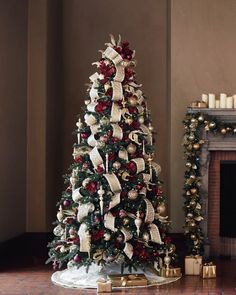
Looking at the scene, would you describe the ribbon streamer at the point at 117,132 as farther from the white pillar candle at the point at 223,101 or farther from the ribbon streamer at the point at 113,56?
the white pillar candle at the point at 223,101

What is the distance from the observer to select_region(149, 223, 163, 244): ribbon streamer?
6.45 meters

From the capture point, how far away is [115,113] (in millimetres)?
6484

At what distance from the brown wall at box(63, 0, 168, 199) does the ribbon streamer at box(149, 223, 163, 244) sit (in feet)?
8.65

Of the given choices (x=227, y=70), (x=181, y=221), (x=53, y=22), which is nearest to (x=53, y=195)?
(x=181, y=221)

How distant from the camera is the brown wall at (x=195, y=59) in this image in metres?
8.38

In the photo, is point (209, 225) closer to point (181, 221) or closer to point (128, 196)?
point (181, 221)

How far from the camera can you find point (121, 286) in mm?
6180

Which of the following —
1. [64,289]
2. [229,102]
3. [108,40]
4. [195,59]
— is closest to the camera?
[64,289]

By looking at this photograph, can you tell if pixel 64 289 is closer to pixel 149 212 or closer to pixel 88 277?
pixel 88 277

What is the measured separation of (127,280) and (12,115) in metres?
2.92

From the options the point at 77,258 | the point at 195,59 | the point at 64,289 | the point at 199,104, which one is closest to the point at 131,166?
the point at 77,258

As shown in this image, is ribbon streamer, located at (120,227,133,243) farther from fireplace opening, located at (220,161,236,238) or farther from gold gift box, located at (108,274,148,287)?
fireplace opening, located at (220,161,236,238)

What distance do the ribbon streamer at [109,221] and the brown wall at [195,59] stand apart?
7.44 feet

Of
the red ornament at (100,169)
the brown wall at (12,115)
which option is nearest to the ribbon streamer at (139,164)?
the red ornament at (100,169)
